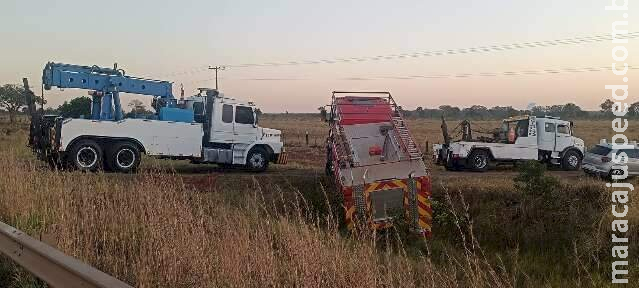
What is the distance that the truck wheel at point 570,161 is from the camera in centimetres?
2267

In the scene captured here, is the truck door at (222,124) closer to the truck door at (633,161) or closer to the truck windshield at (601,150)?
the truck windshield at (601,150)

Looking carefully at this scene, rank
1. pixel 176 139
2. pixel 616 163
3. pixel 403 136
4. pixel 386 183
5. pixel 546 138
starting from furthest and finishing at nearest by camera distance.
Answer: pixel 546 138, pixel 616 163, pixel 176 139, pixel 403 136, pixel 386 183

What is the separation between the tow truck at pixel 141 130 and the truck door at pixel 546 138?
10.5 meters

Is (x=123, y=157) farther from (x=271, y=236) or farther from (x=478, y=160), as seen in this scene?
(x=271, y=236)

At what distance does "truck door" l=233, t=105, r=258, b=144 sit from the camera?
18.8 meters

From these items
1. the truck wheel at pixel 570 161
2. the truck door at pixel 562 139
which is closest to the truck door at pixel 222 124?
the truck door at pixel 562 139

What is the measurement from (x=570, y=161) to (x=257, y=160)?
1254 cm

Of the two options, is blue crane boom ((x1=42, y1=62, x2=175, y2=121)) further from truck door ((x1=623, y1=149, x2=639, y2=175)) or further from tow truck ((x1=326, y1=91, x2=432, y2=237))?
truck door ((x1=623, y1=149, x2=639, y2=175))

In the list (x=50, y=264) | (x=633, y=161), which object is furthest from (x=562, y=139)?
(x=50, y=264)

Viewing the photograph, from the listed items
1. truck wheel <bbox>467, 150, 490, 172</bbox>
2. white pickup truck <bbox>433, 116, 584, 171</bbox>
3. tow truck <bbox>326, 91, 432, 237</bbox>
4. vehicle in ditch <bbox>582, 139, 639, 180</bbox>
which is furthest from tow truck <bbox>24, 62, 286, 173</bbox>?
vehicle in ditch <bbox>582, 139, 639, 180</bbox>

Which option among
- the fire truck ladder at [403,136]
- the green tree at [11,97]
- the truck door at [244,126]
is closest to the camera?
the fire truck ladder at [403,136]

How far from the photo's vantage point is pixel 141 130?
17.4 metres

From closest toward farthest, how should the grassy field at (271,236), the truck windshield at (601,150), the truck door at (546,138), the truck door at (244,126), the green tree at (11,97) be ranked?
the grassy field at (271,236)
the truck windshield at (601,150)
the truck door at (244,126)
the truck door at (546,138)
the green tree at (11,97)

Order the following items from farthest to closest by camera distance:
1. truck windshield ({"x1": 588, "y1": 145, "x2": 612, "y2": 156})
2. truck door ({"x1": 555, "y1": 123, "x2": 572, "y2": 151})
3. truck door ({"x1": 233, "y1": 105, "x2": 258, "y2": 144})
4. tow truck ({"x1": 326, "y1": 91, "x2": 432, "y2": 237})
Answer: truck door ({"x1": 555, "y1": 123, "x2": 572, "y2": 151}) → truck door ({"x1": 233, "y1": 105, "x2": 258, "y2": 144}) → truck windshield ({"x1": 588, "y1": 145, "x2": 612, "y2": 156}) → tow truck ({"x1": 326, "y1": 91, "x2": 432, "y2": 237})
